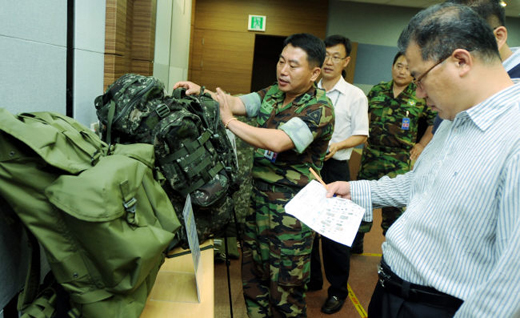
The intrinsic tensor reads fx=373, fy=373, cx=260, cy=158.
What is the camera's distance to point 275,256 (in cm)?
186

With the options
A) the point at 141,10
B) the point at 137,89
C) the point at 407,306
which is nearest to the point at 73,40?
the point at 137,89

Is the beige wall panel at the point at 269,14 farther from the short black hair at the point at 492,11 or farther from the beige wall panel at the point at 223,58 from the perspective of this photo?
the short black hair at the point at 492,11

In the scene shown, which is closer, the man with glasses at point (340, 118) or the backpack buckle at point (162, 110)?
the backpack buckle at point (162, 110)

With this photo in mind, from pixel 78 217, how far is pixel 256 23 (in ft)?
20.2

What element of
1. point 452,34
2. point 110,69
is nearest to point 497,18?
point 452,34

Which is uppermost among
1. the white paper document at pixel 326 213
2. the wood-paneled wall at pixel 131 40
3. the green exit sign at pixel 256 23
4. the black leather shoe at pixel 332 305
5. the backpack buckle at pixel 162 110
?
the green exit sign at pixel 256 23

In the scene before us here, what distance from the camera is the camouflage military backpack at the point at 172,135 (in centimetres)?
131

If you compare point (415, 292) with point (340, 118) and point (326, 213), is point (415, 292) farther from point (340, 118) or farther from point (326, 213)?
point (340, 118)

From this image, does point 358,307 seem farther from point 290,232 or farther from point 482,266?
point 482,266

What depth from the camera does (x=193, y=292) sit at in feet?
4.11

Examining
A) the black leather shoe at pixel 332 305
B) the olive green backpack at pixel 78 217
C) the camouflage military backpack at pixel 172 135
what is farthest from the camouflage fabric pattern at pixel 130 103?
the black leather shoe at pixel 332 305

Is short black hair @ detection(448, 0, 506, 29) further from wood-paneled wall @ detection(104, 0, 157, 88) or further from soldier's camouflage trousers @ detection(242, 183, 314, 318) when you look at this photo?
wood-paneled wall @ detection(104, 0, 157, 88)

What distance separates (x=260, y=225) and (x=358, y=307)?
3.79 feet

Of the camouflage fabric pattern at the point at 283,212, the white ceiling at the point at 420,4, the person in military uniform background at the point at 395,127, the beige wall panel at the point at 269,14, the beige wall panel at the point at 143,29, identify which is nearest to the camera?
the camouflage fabric pattern at the point at 283,212
